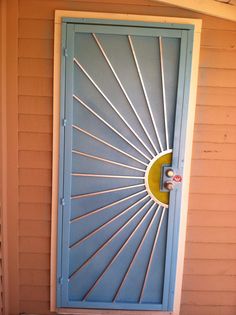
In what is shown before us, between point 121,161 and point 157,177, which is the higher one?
point 121,161

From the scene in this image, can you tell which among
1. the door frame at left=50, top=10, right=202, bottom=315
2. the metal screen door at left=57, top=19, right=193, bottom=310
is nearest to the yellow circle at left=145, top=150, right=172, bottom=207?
the metal screen door at left=57, top=19, right=193, bottom=310

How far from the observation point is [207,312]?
223 centimetres

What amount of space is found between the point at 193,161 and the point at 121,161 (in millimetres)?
500

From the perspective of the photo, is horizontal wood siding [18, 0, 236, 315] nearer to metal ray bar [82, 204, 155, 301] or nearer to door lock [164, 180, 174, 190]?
door lock [164, 180, 174, 190]

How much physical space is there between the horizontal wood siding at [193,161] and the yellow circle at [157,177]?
0.19m

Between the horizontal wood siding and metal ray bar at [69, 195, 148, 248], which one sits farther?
metal ray bar at [69, 195, 148, 248]

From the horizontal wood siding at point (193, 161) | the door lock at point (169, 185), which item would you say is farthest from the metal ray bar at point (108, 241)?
the horizontal wood siding at point (193, 161)

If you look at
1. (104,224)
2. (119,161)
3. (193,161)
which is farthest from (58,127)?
(193,161)

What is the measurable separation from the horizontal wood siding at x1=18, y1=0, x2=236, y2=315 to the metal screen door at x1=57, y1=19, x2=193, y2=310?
0.39 feet

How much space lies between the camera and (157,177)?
2025 mm

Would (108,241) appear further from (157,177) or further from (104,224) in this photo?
(157,177)

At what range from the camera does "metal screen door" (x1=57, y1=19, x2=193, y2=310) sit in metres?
1.89

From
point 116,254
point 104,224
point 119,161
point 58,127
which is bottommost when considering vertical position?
point 116,254

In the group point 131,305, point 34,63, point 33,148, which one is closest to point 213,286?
point 131,305
